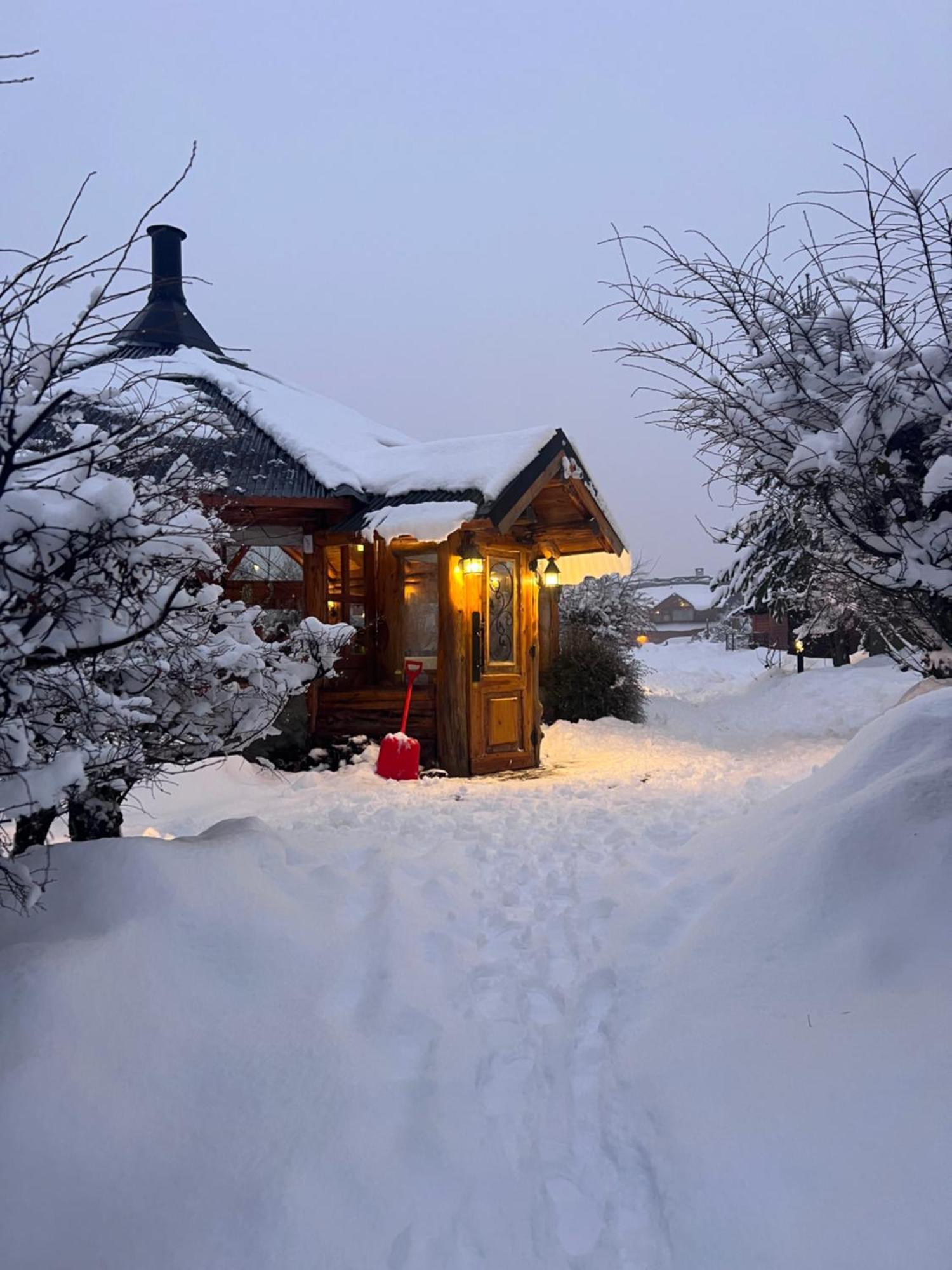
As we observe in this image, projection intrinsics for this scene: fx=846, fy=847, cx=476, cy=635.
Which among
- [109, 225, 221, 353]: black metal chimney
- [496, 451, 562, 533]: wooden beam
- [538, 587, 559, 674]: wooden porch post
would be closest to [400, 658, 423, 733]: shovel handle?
[496, 451, 562, 533]: wooden beam

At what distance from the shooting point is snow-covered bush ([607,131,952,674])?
2.67 m

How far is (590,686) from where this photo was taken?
43.9 feet

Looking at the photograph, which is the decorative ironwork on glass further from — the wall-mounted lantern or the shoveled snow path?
the shoveled snow path

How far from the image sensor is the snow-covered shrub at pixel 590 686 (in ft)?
43.7

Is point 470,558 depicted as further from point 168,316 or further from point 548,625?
point 168,316

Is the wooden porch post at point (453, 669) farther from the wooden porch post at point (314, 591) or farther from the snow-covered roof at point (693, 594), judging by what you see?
the snow-covered roof at point (693, 594)

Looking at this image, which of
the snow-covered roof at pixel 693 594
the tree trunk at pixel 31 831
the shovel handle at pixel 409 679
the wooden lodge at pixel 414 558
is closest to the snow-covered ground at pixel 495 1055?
the tree trunk at pixel 31 831

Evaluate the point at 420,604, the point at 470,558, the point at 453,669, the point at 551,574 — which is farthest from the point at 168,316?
the point at 453,669

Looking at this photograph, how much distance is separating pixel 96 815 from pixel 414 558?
18.5ft

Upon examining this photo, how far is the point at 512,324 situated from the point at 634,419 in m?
139

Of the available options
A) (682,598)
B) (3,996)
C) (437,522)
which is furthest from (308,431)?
(682,598)

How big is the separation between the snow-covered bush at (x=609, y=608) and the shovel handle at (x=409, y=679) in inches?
245

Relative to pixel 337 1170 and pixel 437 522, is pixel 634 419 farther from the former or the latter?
pixel 437 522

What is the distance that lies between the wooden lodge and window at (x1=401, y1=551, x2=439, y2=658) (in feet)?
0.05
